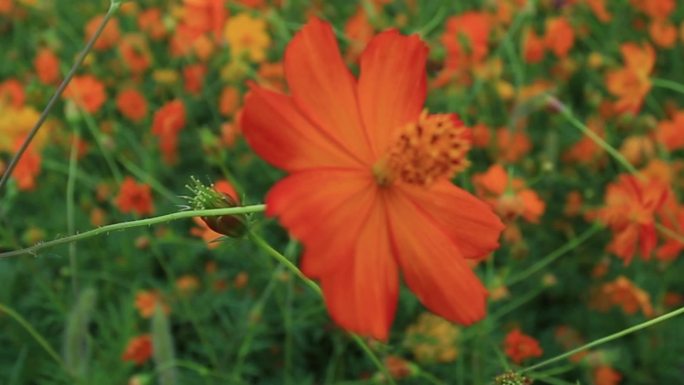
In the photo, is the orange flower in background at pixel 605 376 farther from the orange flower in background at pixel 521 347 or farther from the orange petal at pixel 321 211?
the orange petal at pixel 321 211

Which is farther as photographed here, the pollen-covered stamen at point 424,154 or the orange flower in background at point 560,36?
the orange flower in background at point 560,36

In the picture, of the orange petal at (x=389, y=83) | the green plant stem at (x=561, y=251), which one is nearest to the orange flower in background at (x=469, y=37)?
the green plant stem at (x=561, y=251)

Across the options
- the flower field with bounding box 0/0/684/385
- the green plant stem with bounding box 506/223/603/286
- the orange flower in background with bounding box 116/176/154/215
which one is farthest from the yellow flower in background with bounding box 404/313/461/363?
the orange flower in background with bounding box 116/176/154/215

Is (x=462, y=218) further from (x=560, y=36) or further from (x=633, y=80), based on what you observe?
(x=560, y=36)

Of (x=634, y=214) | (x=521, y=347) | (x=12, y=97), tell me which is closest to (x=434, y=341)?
(x=521, y=347)

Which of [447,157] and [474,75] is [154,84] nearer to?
[474,75]

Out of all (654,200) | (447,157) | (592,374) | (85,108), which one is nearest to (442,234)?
(447,157)

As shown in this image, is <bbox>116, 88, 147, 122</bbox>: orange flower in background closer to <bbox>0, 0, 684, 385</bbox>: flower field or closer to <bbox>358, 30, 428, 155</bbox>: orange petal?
<bbox>0, 0, 684, 385</bbox>: flower field
